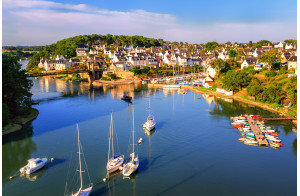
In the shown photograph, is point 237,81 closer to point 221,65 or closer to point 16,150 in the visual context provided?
point 221,65

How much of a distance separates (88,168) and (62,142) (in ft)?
23.2

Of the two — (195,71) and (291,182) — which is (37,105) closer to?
(291,182)

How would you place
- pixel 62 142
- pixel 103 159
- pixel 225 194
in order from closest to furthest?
1. pixel 225 194
2. pixel 103 159
3. pixel 62 142

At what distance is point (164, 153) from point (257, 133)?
1087cm

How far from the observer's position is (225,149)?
25281 millimetres

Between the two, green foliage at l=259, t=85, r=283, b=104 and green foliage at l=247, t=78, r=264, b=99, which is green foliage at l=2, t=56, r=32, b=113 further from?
green foliage at l=259, t=85, r=283, b=104

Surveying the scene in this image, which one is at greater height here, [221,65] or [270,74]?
[221,65]

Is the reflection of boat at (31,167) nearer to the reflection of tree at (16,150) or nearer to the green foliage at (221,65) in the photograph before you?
the reflection of tree at (16,150)

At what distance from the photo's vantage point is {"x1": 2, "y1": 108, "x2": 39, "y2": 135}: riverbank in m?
29.9

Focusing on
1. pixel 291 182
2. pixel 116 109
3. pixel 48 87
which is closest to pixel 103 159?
pixel 291 182

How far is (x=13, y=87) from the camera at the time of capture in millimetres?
33594

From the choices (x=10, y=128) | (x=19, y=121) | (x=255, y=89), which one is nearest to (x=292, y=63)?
(x=255, y=89)

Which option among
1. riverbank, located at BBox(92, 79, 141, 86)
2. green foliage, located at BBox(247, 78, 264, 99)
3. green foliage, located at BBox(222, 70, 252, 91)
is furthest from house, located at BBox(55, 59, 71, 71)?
green foliage, located at BBox(247, 78, 264, 99)

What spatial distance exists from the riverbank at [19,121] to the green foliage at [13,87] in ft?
4.47
